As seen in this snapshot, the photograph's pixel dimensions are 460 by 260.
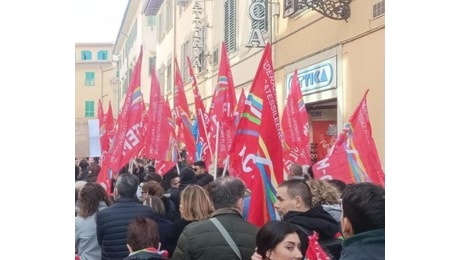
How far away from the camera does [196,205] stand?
189 inches

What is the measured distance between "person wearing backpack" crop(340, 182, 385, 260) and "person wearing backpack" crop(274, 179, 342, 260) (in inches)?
29.4

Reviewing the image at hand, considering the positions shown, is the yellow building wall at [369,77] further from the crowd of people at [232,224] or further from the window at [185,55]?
the window at [185,55]

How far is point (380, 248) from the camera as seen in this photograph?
2.80m

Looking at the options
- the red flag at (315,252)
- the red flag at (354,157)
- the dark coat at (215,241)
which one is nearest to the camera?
the red flag at (315,252)

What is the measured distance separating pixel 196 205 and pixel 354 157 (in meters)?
2.46

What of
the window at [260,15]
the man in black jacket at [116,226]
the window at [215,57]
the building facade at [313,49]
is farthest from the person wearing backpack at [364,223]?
the window at [215,57]

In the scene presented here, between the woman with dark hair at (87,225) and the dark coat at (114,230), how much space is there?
18 centimetres

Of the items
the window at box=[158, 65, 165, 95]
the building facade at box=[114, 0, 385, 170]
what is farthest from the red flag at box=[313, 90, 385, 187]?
the window at box=[158, 65, 165, 95]

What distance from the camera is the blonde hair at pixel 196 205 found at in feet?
15.7

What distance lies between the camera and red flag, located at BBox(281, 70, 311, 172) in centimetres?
781

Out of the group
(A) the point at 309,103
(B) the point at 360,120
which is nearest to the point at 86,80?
(A) the point at 309,103

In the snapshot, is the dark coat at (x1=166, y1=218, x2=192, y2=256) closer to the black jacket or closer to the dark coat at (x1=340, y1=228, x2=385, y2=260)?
the black jacket
